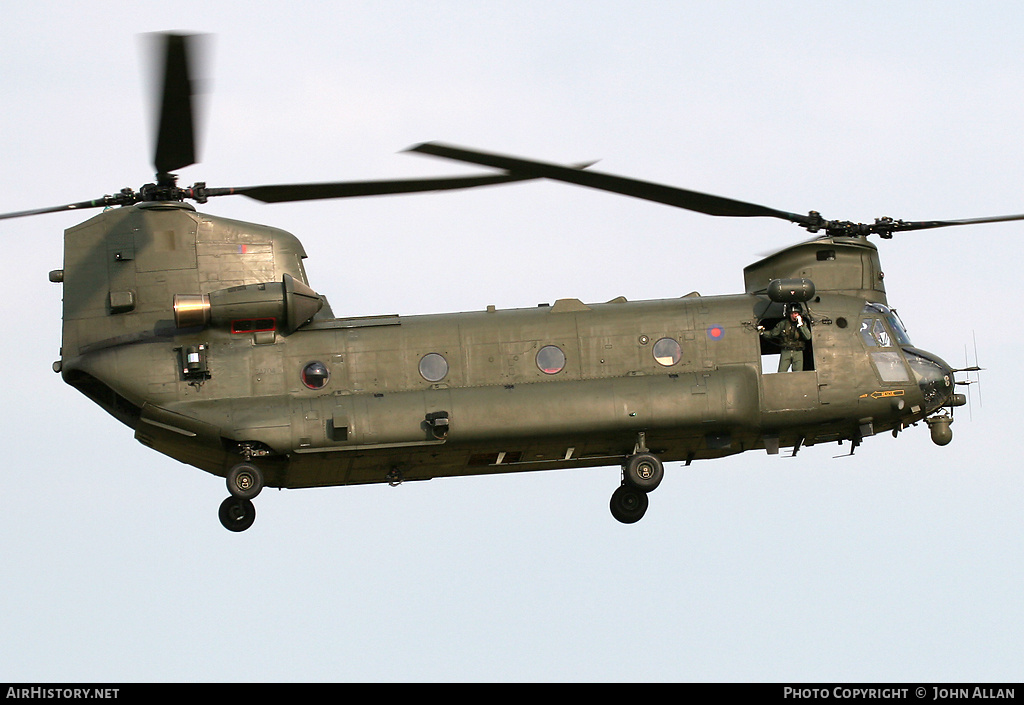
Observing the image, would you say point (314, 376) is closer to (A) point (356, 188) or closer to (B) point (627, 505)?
(A) point (356, 188)

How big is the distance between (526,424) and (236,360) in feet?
16.7

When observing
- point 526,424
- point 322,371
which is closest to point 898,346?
point 526,424

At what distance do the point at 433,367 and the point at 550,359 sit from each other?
80.9 inches

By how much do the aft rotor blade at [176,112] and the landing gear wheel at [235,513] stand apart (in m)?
5.74

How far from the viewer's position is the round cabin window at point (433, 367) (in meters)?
29.0

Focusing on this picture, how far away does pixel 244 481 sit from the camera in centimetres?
2828

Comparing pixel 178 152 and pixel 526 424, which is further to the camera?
pixel 526 424

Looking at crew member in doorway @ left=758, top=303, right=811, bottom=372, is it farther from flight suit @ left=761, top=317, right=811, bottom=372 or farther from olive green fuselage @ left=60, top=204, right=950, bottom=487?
olive green fuselage @ left=60, top=204, right=950, bottom=487

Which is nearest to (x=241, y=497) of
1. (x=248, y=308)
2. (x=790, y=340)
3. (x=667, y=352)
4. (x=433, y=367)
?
(x=248, y=308)

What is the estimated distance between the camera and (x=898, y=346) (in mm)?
30234

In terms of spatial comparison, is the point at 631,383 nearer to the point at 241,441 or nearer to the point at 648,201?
the point at 648,201
